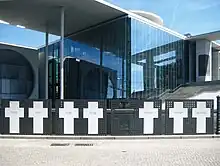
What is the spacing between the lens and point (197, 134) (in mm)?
15031

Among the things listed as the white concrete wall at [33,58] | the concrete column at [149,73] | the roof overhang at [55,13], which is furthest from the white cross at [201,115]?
the white concrete wall at [33,58]

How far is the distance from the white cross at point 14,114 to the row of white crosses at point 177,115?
5238 mm

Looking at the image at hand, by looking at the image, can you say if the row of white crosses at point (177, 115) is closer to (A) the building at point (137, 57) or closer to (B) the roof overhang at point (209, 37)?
(A) the building at point (137, 57)

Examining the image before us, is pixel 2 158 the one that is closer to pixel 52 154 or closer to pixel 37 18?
pixel 52 154

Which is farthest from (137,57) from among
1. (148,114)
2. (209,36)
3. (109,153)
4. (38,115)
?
(109,153)

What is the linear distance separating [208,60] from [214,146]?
37588 mm

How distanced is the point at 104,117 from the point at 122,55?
2264 cm

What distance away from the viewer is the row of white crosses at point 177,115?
14742mm

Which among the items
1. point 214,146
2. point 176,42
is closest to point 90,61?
point 176,42

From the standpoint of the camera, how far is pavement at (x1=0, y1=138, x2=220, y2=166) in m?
8.60

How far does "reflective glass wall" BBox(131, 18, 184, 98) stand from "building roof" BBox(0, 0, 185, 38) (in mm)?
1179

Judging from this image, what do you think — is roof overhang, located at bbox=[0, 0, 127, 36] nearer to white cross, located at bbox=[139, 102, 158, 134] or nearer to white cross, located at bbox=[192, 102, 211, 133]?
white cross, located at bbox=[139, 102, 158, 134]

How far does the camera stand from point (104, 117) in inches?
580

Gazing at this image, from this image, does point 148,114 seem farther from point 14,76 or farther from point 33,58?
point 33,58
